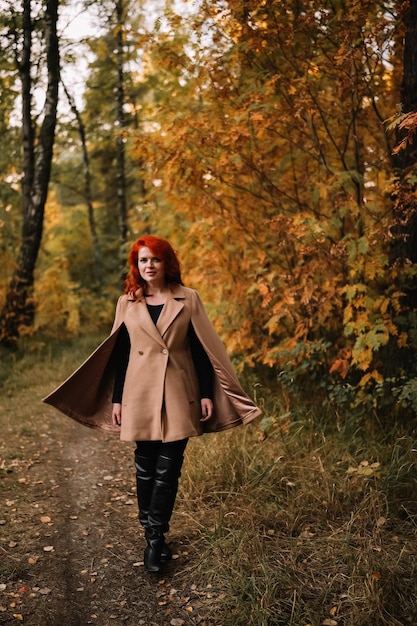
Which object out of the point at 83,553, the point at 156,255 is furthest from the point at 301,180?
the point at 83,553

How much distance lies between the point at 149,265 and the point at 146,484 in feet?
5.06

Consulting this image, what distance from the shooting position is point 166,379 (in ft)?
11.7

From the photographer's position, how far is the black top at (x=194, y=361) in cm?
377

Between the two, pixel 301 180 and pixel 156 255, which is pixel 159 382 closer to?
pixel 156 255

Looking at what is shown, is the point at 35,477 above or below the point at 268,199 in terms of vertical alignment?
below

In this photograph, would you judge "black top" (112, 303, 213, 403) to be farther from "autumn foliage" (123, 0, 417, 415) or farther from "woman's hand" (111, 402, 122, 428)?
"autumn foliage" (123, 0, 417, 415)

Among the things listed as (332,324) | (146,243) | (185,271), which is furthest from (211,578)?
(185,271)

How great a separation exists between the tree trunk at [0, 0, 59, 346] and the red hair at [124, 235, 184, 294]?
8.19m

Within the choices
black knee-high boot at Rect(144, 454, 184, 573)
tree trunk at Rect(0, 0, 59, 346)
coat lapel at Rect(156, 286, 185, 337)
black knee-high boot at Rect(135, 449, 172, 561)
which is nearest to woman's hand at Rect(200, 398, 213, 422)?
black knee-high boot at Rect(144, 454, 184, 573)

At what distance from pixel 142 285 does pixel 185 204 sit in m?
2.81

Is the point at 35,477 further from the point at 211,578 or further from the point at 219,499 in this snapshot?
the point at 211,578

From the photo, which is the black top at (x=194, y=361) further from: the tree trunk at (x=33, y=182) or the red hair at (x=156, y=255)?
the tree trunk at (x=33, y=182)

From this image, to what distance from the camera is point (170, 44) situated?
585cm

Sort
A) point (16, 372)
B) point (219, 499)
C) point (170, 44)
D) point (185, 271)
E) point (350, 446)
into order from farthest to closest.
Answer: point (16, 372) → point (185, 271) → point (170, 44) → point (350, 446) → point (219, 499)
